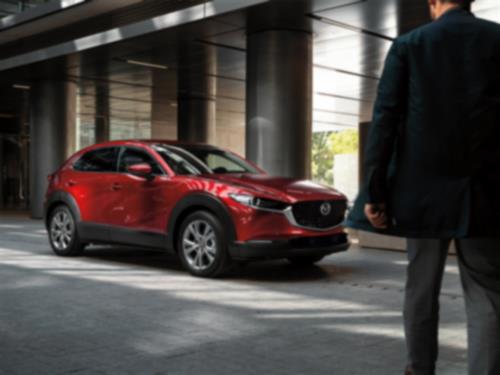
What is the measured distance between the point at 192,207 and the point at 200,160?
34.8 inches

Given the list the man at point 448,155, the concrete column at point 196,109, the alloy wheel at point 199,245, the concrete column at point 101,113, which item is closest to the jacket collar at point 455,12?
the man at point 448,155

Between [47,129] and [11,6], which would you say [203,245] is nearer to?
[47,129]

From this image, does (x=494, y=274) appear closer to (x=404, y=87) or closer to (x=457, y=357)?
(x=404, y=87)

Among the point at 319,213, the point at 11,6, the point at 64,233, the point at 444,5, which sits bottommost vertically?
the point at 64,233

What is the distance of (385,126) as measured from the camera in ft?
9.98

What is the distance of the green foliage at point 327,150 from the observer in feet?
281

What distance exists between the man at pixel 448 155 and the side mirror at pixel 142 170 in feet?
18.4

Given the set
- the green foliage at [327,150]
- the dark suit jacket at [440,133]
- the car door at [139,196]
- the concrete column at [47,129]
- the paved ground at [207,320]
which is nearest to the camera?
the dark suit jacket at [440,133]

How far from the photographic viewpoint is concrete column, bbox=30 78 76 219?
19172 mm

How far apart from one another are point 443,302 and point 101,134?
1054 inches

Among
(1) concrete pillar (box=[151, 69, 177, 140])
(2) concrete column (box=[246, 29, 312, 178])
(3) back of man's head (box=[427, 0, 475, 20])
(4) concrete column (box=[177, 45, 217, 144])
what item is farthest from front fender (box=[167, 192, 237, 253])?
(4) concrete column (box=[177, 45, 217, 144])

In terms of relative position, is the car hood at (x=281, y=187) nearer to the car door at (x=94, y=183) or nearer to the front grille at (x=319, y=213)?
the front grille at (x=319, y=213)

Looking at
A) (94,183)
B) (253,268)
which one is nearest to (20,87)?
(94,183)

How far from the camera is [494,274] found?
2.91 metres
